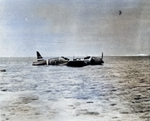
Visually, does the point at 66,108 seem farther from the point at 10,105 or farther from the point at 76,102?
the point at 10,105

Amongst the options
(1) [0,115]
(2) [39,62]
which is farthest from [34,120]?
(2) [39,62]

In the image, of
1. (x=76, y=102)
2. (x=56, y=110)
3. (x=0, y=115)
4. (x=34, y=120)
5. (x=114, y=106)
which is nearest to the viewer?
(x=34, y=120)

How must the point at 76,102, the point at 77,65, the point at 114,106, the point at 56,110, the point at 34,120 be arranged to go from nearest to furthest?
the point at 34,120 < the point at 56,110 < the point at 114,106 < the point at 76,102 < the point at 77,65

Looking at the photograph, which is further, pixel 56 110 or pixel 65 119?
pixel 56 110

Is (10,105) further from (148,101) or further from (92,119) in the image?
(148,101)

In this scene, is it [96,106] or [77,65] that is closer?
[96,106]

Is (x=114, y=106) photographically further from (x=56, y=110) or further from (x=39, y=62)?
(x=39, y=62)

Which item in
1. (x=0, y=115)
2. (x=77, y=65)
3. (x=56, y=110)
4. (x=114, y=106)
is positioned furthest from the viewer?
(x=77, y=65)

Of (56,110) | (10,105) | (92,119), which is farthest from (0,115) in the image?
(92,119)
